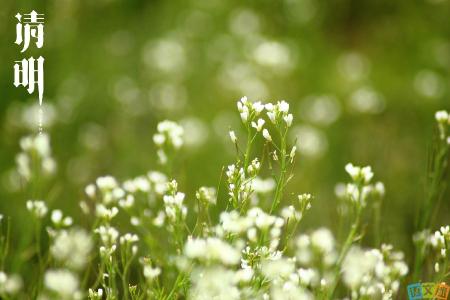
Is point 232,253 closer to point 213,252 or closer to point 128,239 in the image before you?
point 213,252

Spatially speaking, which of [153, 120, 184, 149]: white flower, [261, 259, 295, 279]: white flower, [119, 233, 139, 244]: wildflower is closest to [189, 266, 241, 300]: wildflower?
[261, 259, 295, 279]: white flower

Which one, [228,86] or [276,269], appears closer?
[276,269]

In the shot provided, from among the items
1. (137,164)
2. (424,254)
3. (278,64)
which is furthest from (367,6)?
(424,254)

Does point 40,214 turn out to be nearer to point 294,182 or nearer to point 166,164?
point 166,164

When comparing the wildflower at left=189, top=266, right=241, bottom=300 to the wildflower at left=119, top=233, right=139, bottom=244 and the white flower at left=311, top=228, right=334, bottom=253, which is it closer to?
the white flower at left=311, top=228, right=334, bottom=253

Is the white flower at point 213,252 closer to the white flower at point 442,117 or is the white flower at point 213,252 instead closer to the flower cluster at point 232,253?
the flower cluster at point 232,253

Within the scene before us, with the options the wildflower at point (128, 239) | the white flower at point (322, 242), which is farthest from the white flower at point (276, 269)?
the wildflower at point (128, 239)

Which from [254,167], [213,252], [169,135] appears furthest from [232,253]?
[169,135]

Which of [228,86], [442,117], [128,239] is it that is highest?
[228,86]
